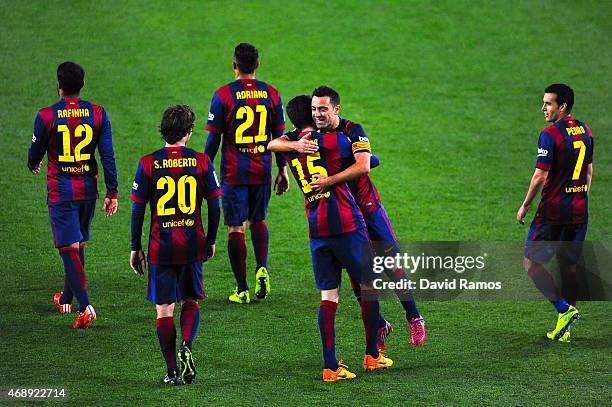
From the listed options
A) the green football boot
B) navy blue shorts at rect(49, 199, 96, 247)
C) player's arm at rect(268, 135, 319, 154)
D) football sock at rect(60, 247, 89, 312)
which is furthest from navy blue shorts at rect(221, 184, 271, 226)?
the green football boot

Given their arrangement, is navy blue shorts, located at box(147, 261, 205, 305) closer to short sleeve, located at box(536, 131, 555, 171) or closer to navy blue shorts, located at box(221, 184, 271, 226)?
navy blue shorts, located at box(221, 184, 271, 226)

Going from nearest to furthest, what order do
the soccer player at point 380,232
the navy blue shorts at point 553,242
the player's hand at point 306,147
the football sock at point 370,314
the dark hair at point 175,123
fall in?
the dark hair at point 175,123
the player's hand at point 306,147
the football sock at point 370,314
the soccer player at point 380,232
the navy blue shorts at point 553,242

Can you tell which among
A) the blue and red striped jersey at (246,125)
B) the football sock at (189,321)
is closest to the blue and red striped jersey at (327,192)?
the football sock at (189,321)

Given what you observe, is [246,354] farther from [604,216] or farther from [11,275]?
[604,216]

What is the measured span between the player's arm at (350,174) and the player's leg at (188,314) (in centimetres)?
107

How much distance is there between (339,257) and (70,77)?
2.92 m

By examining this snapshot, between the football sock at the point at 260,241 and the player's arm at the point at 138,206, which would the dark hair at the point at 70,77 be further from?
the football sock at the point at 260,241

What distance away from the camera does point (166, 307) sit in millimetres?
7836

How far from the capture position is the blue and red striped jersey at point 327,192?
7.96 meters

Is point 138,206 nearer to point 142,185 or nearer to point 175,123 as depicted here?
point 142,185

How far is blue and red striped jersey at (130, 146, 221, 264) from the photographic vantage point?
7.73m

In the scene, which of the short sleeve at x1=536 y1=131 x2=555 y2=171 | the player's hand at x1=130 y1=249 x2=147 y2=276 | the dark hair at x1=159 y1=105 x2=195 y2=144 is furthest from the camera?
the short sleeve at x1=536 y1=131 x2=555 y2=171

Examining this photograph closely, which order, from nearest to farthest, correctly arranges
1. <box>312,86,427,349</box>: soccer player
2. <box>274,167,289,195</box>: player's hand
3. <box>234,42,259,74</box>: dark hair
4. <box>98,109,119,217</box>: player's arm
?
<box>312,86,427,349</box>: soccer player < <box>98,109,119,217</box>: player's arm < <box>234,42,259,74</box>: dark hair < <box>274,167,289,195</box>: player's hand

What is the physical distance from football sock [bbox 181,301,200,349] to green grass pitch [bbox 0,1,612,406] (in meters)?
0.36
